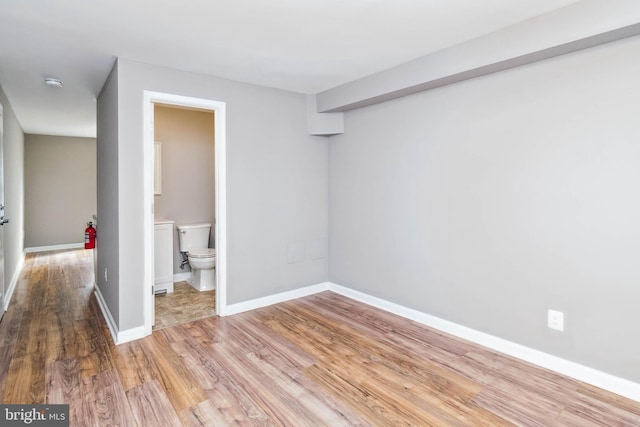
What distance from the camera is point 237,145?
340 cm

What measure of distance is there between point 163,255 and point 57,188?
451 cm

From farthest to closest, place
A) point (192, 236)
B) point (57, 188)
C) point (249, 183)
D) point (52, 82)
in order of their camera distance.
Result: point (57, 188)
point (192, 236)
point (249, 183)
point (52, 82)

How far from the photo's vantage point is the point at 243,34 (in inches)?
93.7

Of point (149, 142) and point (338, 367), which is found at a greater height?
point (149, 142)

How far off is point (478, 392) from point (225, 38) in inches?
108

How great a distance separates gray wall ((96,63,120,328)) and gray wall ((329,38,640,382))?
2250 mm

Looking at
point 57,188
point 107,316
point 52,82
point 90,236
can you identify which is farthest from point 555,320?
point 57,188

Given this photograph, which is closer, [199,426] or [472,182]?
[199,426]

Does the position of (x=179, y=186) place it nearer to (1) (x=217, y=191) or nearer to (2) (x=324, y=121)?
(1) (x=217, y=191)

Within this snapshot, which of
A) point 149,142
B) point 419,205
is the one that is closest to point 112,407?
point 149,142

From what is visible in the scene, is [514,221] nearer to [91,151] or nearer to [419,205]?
[419,205]

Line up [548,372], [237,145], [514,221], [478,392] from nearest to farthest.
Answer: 1. [478,392]
2. [548,372]
3. [514,221]
4. [237,145]

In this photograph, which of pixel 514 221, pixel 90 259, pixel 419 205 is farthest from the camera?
pixel 90 259

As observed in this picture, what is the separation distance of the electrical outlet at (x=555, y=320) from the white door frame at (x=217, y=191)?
2605 mm
